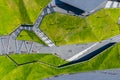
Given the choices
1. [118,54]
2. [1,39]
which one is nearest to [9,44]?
[1,39]

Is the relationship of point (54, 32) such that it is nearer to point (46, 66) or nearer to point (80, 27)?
point (80, 27)

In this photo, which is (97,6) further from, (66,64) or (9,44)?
(9,44)

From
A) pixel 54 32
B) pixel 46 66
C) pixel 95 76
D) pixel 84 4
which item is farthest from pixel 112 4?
pixel 46 66

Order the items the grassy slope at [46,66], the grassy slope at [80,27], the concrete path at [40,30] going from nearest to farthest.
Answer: the grassy slope at [46,66] → the concrete path at [40,30] → the grassy slope at [80,27]

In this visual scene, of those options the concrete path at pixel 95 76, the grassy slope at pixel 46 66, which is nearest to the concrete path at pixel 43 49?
the grassy slope at pixel 46 66

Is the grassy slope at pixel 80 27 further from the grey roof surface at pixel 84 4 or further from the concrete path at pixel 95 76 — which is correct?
the concrete path at pixel 95 76

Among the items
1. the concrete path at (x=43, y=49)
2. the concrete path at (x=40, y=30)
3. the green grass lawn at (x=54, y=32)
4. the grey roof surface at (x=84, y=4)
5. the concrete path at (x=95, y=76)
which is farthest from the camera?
the concrete path at (x=40, y=30)
